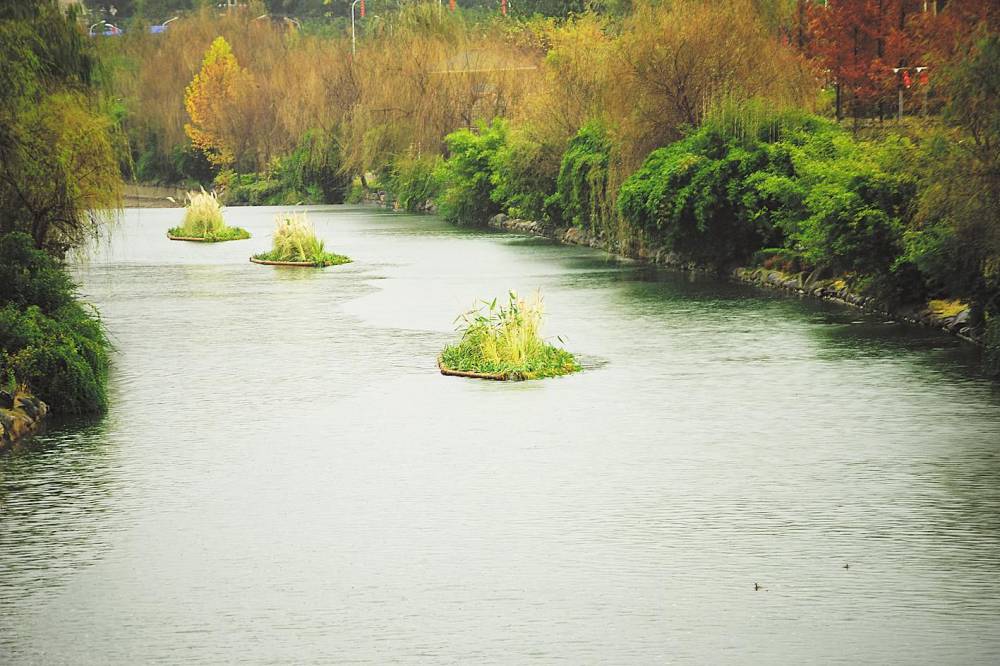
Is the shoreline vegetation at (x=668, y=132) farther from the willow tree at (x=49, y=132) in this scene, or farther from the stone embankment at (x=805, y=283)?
the willow tree at (x=49, y=132)

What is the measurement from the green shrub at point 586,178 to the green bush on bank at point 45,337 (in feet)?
86.0

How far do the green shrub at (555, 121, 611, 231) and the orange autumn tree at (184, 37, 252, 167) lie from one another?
45.2 metres

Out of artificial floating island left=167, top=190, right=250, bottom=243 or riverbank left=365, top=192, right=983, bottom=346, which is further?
artificial floating island left=167, top=190, right=250, bottom=243

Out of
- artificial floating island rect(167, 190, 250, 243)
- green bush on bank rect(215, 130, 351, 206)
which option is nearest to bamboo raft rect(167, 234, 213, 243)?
artificial floating island rect(167, 190, 250, 243)

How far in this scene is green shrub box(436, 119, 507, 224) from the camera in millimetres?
63531

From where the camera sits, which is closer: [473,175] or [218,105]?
[473,175]

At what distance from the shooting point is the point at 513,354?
23.4 meters

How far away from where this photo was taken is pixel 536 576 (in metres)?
12.6

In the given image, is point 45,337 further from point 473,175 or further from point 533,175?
point 473,175

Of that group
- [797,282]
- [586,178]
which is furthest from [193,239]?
[797,282]

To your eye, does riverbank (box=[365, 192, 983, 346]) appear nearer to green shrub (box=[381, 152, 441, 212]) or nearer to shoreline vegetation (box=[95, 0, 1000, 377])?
shoreline vegetation (box=[95, 0, 1000, 377])

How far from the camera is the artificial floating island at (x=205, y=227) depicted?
56.9 meters

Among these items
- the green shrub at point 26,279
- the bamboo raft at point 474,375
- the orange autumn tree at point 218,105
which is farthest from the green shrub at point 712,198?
the orange autumn tree at point 218,105

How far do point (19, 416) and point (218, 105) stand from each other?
3073 inches
